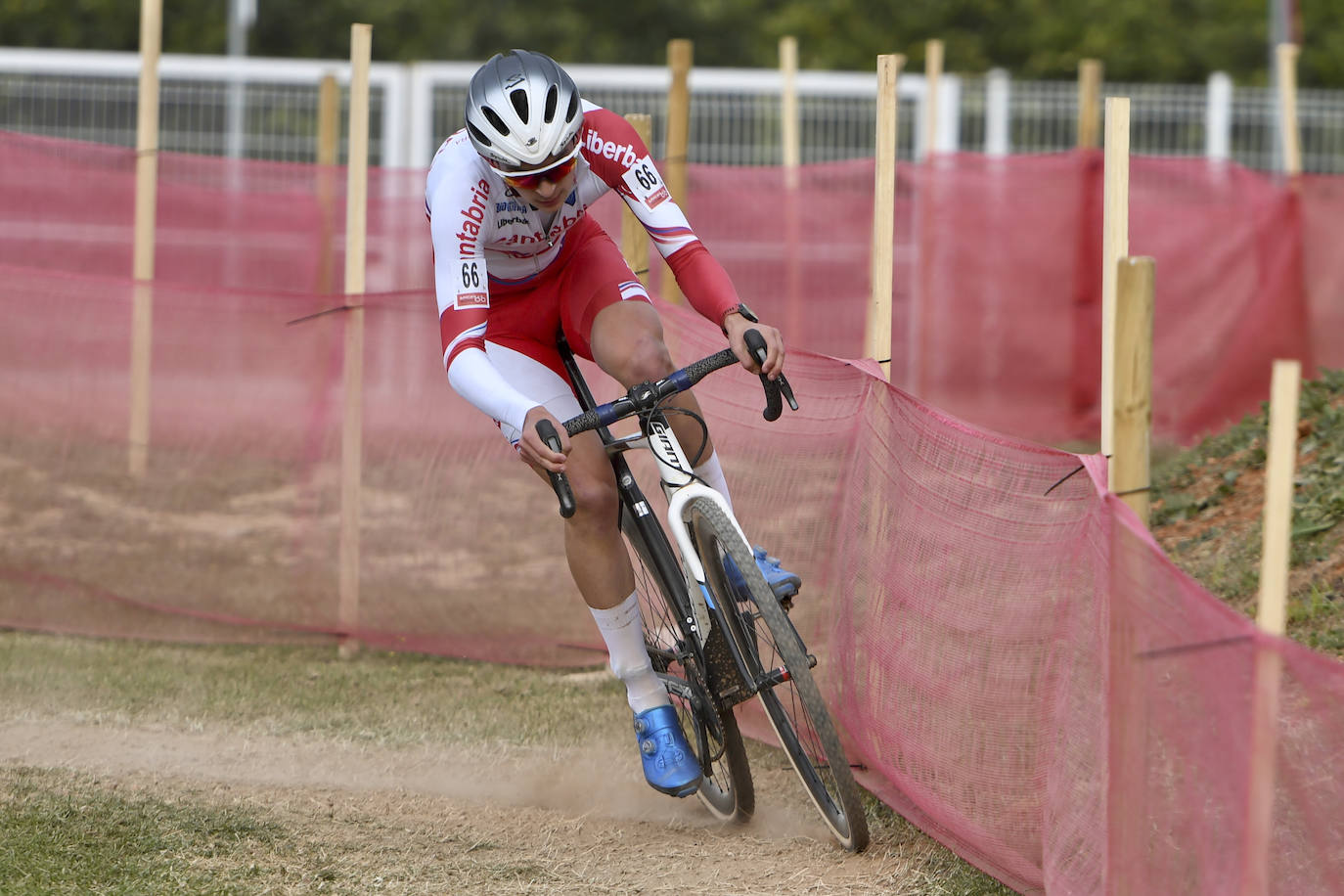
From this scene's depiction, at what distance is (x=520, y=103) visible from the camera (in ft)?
14.5

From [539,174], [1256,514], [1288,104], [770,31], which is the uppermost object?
[770,31]

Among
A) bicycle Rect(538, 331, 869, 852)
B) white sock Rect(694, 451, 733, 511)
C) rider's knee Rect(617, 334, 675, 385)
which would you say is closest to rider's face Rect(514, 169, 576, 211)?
rider's knee Rect(617, 334, 675, 385)

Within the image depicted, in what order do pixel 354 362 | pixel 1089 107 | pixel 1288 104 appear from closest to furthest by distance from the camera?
pixel 354 362, pixel 1288 104, pixel 1089 107

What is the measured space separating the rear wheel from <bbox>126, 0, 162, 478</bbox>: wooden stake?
3133 mm

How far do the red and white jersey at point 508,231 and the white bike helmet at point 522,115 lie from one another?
268 millimetres

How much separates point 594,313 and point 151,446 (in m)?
3.01

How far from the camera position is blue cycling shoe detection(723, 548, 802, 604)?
170 inches

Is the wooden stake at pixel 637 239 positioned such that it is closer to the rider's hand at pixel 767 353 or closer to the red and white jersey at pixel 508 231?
the red and white jersey at pixel 508 231

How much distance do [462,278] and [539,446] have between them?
731 millimetres

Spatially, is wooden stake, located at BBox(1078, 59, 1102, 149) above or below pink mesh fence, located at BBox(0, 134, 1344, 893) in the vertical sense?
above

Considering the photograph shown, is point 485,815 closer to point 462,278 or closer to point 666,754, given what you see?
point 666,754

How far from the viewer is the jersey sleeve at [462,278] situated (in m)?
4.63

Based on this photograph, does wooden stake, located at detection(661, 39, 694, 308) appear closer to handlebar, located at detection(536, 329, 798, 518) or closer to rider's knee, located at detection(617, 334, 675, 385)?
rider's knee, located at detection(617, 334, 675, 385)

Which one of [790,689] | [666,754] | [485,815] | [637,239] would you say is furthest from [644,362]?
[637,239]
